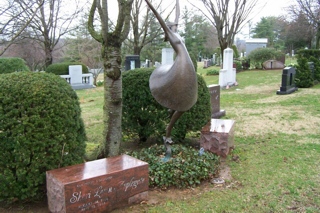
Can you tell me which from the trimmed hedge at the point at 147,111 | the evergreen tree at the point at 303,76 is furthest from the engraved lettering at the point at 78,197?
the evergreen tree at the point at 303,76

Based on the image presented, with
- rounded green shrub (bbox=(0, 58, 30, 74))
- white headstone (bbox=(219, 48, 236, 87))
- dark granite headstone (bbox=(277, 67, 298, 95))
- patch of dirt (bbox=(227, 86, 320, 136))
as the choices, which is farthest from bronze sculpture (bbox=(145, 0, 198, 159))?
rounded green shrub (bbox=(0, 58, 30, 74))

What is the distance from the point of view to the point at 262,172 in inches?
181

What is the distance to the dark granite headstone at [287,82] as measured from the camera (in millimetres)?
12617

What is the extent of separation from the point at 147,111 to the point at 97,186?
8.63 ft

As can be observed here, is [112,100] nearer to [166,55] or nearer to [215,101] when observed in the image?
[215,101]

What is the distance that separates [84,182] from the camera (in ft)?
9.78

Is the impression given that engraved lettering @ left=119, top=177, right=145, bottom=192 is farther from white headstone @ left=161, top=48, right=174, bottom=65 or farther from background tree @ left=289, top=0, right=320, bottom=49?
background tree @ left=289, top=0, right=320, bottom=49

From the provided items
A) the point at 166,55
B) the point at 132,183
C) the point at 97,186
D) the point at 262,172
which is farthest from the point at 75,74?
the point at 97,186

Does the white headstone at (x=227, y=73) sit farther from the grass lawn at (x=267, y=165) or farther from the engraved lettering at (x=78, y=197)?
the engraved lettering at (x=78, y=197)

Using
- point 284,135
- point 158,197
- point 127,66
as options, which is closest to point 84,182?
point 158,197

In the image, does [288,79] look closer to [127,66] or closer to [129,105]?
[127,66]

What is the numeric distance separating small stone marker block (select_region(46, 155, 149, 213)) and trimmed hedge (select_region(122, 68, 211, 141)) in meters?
2.00

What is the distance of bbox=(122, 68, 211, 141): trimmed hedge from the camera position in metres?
5.51

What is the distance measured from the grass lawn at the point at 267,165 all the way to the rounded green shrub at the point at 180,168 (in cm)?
28
